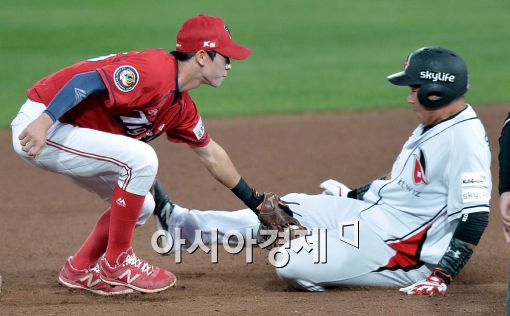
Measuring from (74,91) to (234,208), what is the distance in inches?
105

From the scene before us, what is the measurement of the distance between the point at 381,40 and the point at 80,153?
30.4 feet

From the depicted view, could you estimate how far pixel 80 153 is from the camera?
4.74 m

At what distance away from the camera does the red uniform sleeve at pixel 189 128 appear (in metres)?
5.12

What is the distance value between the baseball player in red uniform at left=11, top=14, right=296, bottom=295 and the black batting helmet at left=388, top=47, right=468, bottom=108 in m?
0.92

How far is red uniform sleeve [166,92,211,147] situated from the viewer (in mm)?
5121

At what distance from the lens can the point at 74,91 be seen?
456 centimetres

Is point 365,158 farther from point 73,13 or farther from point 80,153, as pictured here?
point 73,13

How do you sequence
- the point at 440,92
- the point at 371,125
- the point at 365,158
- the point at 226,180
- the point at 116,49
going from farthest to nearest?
the point at 116,49 → the point at 371,125 → the point at 365,158 → the point at 226,180 → the point at 440,92

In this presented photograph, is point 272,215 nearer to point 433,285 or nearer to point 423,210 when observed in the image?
point 423,210

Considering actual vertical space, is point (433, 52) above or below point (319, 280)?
above

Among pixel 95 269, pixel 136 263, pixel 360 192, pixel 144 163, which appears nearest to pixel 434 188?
pixel 360 192

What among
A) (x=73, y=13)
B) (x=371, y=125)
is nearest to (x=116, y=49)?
(x=73, y=13)

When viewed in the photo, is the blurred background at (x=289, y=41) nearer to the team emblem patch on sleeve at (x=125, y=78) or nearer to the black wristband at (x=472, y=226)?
the team emblem patch on sleeve at (x=125, y=78)

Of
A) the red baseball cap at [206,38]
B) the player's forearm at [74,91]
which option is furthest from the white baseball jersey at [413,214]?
the player's forearm at [74,91]
